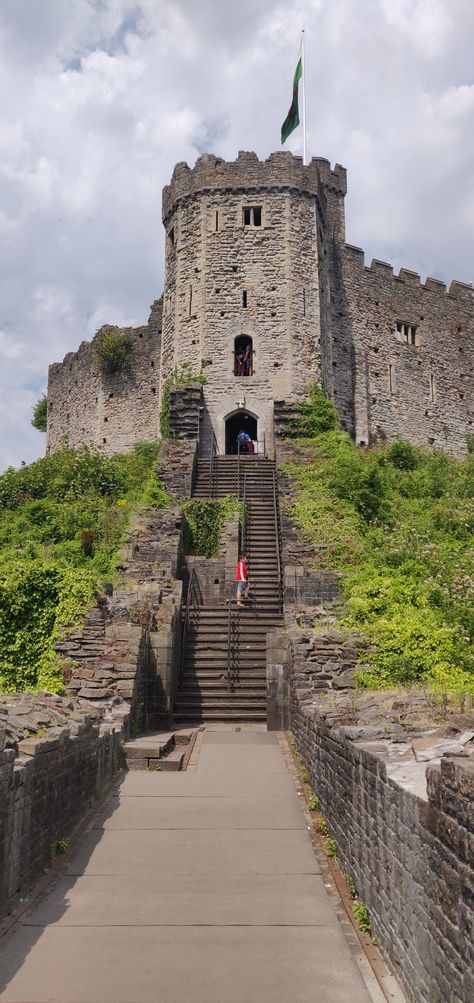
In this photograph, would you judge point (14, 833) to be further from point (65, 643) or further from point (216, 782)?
point (65, 643)

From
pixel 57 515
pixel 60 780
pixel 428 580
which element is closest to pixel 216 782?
pixel 60 780

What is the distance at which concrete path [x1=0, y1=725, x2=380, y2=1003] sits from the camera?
4.35 m

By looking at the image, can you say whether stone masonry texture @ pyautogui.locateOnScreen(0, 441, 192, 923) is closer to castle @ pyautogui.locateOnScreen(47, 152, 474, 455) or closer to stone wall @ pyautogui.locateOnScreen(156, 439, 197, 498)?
stone wall @ pyautogui.locateOnScreen(156, 439, 197, 498)

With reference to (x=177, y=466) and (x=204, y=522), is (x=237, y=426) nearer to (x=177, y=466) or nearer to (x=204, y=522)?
(x=177, y=466)

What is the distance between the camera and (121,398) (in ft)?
116

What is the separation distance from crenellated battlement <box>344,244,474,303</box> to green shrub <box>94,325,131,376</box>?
1078cm

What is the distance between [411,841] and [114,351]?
108 feet

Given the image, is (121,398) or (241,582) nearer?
(241,582)

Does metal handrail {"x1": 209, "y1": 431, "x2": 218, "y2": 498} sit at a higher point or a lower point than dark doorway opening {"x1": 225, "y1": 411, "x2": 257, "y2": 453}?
lower

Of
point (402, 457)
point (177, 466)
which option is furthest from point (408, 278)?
point (177, 466)


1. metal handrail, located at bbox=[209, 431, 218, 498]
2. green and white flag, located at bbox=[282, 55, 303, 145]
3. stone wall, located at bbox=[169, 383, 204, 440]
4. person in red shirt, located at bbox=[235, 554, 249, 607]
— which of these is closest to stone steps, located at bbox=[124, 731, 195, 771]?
person in red shirt, located at bbox=[235, 554, 249, 607]

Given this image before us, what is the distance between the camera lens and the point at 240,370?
28.4 metres

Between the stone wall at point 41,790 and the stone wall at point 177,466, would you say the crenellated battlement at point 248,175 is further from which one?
the stone wall at point 41,790

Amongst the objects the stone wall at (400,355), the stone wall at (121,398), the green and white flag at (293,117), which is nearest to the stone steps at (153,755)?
the stone wall at (400,355)
